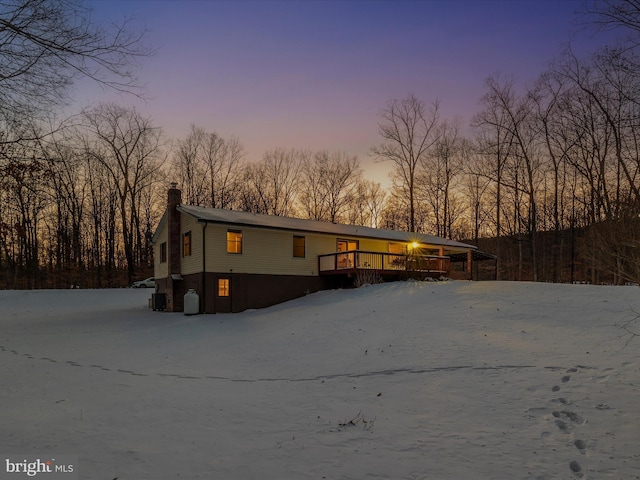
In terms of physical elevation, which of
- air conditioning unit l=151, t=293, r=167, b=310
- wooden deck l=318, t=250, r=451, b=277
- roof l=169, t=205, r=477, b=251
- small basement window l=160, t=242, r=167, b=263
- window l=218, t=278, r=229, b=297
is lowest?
air conditioning unit l=151, t=293, r=167, b=310

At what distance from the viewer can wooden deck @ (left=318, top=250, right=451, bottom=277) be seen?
923 inches

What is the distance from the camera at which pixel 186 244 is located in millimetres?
23031

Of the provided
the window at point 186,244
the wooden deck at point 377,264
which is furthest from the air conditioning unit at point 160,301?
the wooden deck at point 377,264

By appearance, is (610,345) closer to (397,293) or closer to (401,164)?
(397,293)

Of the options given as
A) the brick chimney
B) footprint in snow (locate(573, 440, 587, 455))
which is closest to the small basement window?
the brick chimney

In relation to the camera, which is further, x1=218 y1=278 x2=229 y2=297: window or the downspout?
x1=218 y1=278 x2=229 y2=297: window

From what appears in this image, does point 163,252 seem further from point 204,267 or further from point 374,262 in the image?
point 374,262

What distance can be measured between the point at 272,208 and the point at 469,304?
34.5m

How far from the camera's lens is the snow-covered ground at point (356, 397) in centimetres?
441

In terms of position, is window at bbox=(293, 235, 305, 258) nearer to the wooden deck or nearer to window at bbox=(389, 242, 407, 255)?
the wooden deck

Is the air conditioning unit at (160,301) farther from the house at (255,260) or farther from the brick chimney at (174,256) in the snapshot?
the brick chimney at (174,256)

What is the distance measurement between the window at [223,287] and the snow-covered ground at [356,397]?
6.23m

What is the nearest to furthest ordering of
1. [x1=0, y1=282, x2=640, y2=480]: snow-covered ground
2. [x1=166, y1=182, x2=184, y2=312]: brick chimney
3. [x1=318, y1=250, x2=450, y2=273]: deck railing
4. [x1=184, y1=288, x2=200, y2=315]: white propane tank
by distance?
[x1=0, y1=282, x2=640, y2=480]: snow-covered ground
[x1=184, y1=288, x2=200, y2=315]: white propane tank
[x1=166, y1=182, x2=184, y2=312]: brick chimney
[x1=318, y1=250, x2=450, y2=273]: deck railing

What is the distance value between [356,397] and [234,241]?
619 inches
